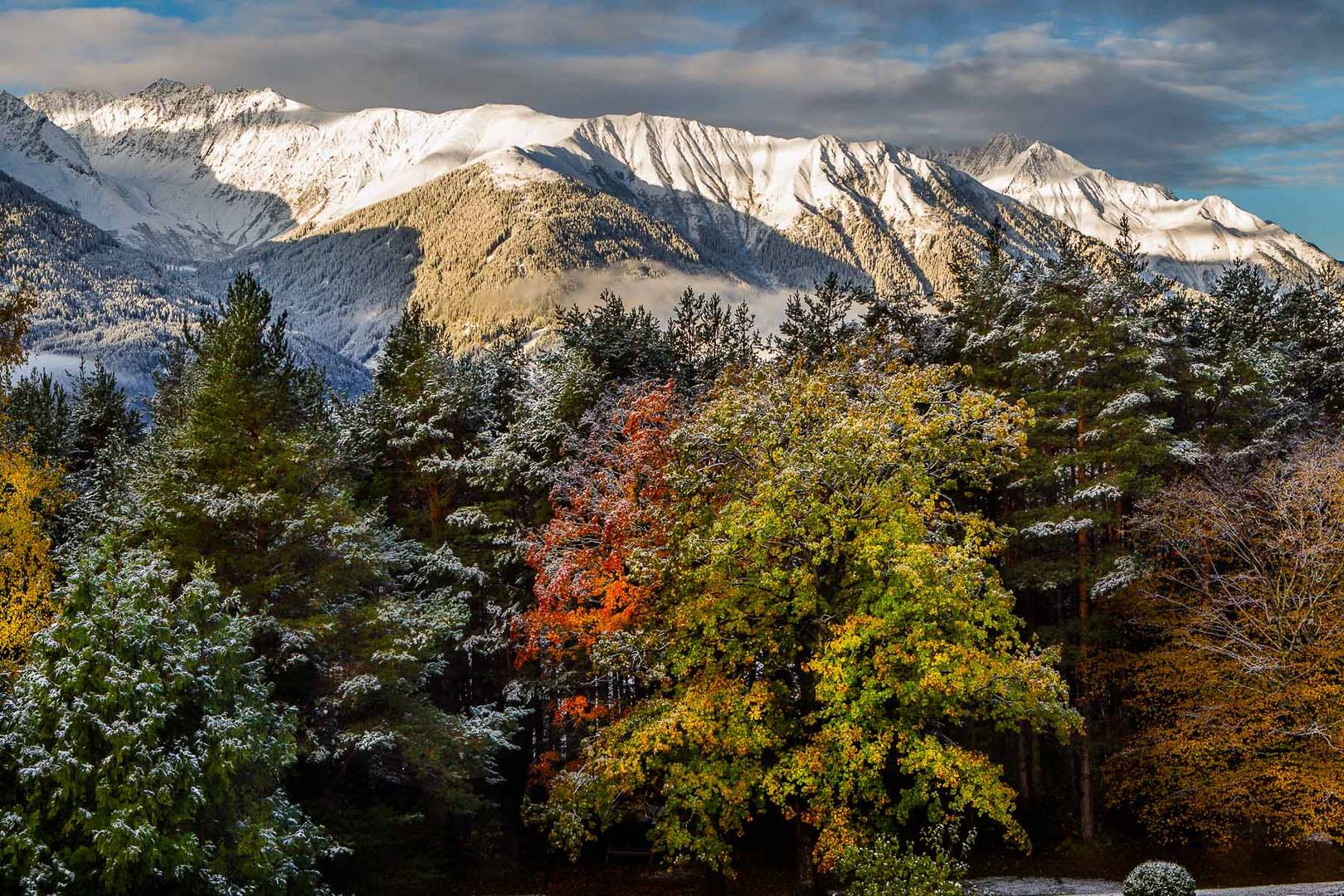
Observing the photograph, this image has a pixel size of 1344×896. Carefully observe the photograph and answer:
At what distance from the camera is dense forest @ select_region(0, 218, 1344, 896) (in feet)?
57.4

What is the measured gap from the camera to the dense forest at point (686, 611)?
688 inches

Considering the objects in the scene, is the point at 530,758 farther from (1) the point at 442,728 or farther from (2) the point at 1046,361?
(2) the point at 1046,361

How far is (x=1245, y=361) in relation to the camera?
3228 centimetres

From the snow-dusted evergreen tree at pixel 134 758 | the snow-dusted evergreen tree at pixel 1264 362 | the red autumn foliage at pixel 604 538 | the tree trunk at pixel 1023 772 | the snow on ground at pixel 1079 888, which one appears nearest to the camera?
the snow-dusted evergreen tree at pixel 134 758

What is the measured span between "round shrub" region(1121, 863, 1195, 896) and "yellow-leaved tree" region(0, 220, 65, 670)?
24254 mm

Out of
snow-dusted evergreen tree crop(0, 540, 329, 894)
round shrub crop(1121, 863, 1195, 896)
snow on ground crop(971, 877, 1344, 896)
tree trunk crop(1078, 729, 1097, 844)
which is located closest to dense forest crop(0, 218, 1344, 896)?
snow-dusted evergreen tree crop(0, 540, 329, 894)

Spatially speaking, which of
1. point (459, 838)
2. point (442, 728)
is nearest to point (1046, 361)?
point (442, 728)

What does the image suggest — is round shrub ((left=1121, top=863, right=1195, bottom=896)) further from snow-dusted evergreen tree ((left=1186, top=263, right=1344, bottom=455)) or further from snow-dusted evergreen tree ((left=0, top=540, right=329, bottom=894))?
snow-dusted evergreen tree ((left=0, top=540, right=329, bottom=894))

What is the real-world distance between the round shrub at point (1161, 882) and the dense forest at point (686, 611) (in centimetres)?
311

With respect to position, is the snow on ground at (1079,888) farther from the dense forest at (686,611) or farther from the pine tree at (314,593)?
the pine tree at (314,593)

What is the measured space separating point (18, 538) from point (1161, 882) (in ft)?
90.6

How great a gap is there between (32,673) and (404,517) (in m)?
19.6

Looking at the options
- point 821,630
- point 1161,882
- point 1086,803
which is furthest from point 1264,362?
point 821,630

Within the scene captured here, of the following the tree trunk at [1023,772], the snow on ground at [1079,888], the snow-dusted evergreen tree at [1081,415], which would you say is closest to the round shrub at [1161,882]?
the snow on ground at [1079,888]
